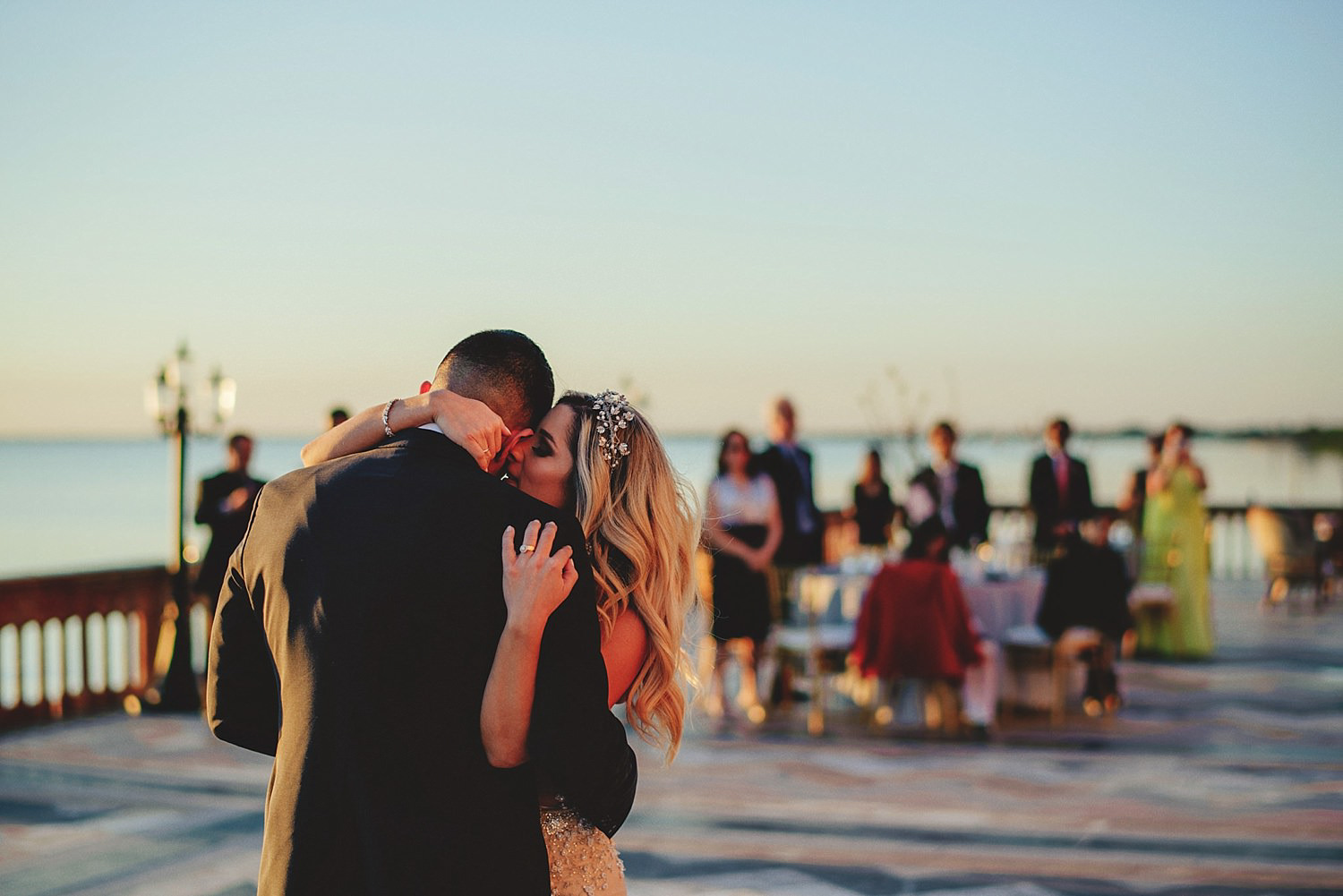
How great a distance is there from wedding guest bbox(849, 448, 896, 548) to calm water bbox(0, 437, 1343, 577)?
1.84ft

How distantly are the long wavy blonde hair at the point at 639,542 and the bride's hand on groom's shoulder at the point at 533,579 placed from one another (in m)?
0.35

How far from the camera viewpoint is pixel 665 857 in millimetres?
4570

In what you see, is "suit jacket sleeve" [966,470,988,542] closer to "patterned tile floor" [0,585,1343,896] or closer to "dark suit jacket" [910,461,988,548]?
"dark suit jacket" [910,461,988,548]

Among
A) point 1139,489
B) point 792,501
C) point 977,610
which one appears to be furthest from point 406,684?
point 1139,489

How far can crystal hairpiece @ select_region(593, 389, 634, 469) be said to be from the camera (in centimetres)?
199

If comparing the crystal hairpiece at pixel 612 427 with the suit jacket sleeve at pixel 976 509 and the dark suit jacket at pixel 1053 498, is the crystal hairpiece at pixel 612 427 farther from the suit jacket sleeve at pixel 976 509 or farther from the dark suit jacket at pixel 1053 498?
the dark suit jacket at pixel 1053 498

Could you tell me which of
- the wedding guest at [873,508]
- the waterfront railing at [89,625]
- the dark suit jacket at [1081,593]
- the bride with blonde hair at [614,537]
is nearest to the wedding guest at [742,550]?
the wedding guest at [873,508]

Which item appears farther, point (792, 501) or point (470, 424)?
point (792, 501)

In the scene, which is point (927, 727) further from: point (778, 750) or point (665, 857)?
point (665, 857)

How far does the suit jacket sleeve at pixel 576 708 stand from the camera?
1.59 m

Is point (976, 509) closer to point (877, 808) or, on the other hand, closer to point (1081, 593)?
point (1081, 593)

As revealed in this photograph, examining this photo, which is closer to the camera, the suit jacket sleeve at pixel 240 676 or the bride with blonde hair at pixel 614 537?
the suit jacket sleeve at pixel 240 676

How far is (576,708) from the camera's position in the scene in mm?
1621

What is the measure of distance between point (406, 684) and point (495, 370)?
0.48 m
